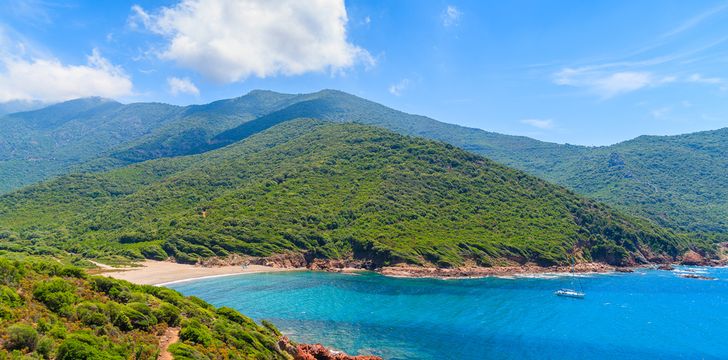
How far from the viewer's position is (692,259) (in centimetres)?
12488

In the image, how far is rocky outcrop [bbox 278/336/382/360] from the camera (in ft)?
126

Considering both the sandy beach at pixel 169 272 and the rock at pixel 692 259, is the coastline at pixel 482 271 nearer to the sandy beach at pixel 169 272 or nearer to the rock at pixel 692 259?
the sandy beach at pixel 169 272

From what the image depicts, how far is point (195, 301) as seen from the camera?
40969mm

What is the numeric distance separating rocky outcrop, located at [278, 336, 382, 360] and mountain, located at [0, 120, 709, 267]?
187 ft

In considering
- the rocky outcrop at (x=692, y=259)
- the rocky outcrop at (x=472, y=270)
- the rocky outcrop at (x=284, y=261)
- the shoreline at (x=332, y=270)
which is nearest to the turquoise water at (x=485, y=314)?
the shoreline at (x=332, y=270)

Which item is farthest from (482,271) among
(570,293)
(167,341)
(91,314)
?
(91,314)

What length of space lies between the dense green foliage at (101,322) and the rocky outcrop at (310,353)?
1.65 m

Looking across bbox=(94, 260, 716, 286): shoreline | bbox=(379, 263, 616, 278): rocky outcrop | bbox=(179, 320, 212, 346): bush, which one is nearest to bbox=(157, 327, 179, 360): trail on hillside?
bbox=(179, 320, 212, 346): bush

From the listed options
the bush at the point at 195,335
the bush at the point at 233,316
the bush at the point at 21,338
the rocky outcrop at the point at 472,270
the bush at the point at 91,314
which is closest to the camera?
the bush at the point at 21,338

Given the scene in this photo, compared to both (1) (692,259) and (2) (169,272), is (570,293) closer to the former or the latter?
(1) (692,259)

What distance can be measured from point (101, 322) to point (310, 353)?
1895 cm

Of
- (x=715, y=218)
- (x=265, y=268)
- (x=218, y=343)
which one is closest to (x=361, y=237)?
(x=265, y=268)

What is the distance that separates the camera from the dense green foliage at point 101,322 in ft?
73.5

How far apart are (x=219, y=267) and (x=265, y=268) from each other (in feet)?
33.2
